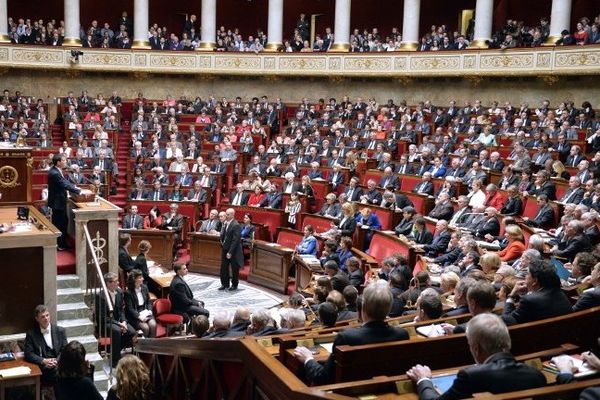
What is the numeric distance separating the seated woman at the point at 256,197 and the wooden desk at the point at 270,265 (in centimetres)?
166

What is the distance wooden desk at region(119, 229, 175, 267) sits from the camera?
12633 mm

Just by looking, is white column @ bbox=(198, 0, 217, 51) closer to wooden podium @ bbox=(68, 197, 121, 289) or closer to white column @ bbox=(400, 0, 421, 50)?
white column @ bbox=(400, 0, 421, 50)

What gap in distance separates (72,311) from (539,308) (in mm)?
A: 5224

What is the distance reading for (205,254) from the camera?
505 inches

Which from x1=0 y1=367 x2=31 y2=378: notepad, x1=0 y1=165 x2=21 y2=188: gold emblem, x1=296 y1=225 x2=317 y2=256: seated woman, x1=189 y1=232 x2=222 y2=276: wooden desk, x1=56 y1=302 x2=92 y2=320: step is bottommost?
x1=189 y1=232 x2=222 y2=276: wooden desk

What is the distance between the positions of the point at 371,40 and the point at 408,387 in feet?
65.1

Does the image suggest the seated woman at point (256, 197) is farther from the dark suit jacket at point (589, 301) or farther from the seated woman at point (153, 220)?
the dark suit jacket at point (589, 301)

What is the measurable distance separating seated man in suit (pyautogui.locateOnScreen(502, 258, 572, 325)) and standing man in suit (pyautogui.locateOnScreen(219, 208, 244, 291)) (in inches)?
299

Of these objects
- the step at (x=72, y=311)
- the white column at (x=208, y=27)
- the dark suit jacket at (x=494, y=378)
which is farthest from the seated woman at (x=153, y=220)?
the white column at (x=208, y=27)

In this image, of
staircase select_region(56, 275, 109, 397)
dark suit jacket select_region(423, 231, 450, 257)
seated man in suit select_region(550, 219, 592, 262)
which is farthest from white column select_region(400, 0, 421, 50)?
staircase select_region(56, 275, 109, 397)

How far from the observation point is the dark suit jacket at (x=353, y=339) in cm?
361

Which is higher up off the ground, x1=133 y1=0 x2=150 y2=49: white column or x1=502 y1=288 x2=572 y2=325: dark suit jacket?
x1=133 y1=0 x2=150 y2=49: white column

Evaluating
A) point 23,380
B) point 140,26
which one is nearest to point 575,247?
point 23,380

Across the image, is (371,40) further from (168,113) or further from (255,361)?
(255,361)
